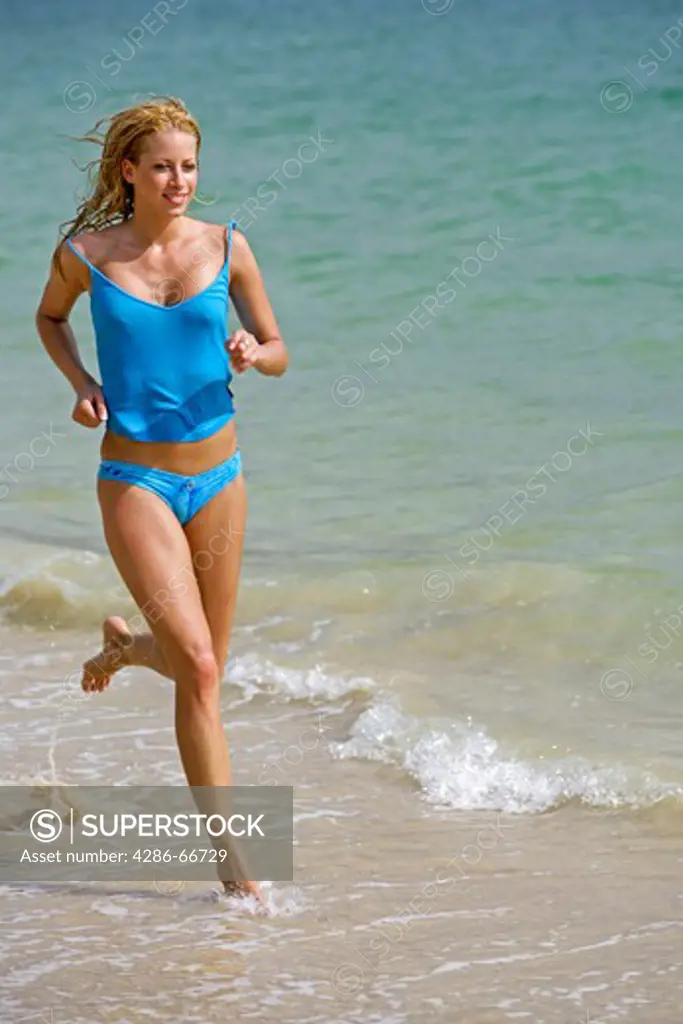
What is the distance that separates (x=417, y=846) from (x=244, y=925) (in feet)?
2.50

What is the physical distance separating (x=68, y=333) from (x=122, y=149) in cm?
51

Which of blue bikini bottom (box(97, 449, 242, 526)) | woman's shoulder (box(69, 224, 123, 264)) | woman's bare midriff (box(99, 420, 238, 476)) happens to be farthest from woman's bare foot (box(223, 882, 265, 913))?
woman's shoulder (box(69, 224, 123, 264))

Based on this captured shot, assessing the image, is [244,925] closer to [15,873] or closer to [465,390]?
[15,873]

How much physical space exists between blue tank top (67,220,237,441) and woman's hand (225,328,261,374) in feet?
0.29

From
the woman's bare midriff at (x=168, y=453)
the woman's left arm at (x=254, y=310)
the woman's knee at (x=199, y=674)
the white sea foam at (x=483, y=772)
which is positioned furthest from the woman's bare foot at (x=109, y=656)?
the white sea foam at (x=483, y=772)

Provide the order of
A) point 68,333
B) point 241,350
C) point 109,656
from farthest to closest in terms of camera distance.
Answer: point 109,656
point 68,333
point 241,350

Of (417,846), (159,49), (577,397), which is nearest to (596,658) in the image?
(417,846)

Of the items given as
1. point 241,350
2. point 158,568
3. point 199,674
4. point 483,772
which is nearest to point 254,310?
point 241,350

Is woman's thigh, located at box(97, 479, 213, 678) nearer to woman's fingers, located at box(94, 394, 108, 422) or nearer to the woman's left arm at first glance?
woman's fingers, located at box(94, 394, 108, 422)

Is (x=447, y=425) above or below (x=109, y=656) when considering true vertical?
above

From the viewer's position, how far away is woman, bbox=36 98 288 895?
4602mm

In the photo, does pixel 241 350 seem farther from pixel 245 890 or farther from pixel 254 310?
pixel 245 890

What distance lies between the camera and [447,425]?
33.4ft

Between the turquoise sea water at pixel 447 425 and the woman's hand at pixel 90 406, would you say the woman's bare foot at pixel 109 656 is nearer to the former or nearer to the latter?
the woman's hand at pixel 90 406
